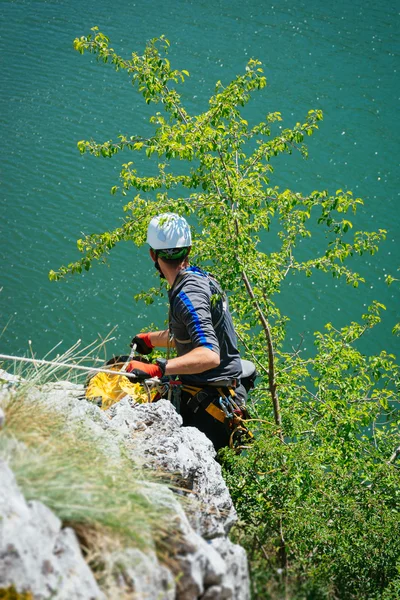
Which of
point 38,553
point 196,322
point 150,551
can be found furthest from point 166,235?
point 38,553

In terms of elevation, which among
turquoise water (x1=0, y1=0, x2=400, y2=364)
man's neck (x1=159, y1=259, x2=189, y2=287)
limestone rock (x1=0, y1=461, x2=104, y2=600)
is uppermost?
turquoise water (x1=0, y1=0, x2=400, y2=364)

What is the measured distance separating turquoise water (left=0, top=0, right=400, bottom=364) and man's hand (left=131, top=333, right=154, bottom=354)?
7.13 m

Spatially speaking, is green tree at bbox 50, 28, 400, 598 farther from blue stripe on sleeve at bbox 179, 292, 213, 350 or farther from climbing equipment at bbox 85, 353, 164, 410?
blue stripe on sleeve at bbox 179, 292, 213, 350

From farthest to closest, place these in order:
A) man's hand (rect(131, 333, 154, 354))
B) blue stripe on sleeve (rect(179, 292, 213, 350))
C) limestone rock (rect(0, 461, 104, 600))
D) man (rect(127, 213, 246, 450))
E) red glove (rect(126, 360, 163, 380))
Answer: man's hand (rect(131, 333, 154, 354)) < red glove (rect(126, 360, 163, 380)) < man (rect(127, 213, 246, 450)) < blue stripe on sleeve (rect(179, 292, 213, 350)) < limestone rock (rect(0, 461, 104, 600))

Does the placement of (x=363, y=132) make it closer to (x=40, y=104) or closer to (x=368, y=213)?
(x=368, y=213)

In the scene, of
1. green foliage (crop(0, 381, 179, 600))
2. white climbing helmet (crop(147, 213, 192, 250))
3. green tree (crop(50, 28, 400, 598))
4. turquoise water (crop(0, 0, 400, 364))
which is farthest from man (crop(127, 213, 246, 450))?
turquoise water (crop(0, 0, 400, 364))

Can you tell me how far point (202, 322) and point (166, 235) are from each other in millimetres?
773

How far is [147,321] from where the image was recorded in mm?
13812

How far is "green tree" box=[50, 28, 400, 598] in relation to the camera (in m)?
4.89

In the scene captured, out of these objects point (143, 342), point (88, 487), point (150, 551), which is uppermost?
point (143, 342)

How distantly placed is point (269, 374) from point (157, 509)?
376 cm

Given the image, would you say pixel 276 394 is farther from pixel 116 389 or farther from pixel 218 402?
pixel 116 389

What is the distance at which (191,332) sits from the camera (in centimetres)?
475

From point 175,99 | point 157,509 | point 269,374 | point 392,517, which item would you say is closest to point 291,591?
point 157,509
